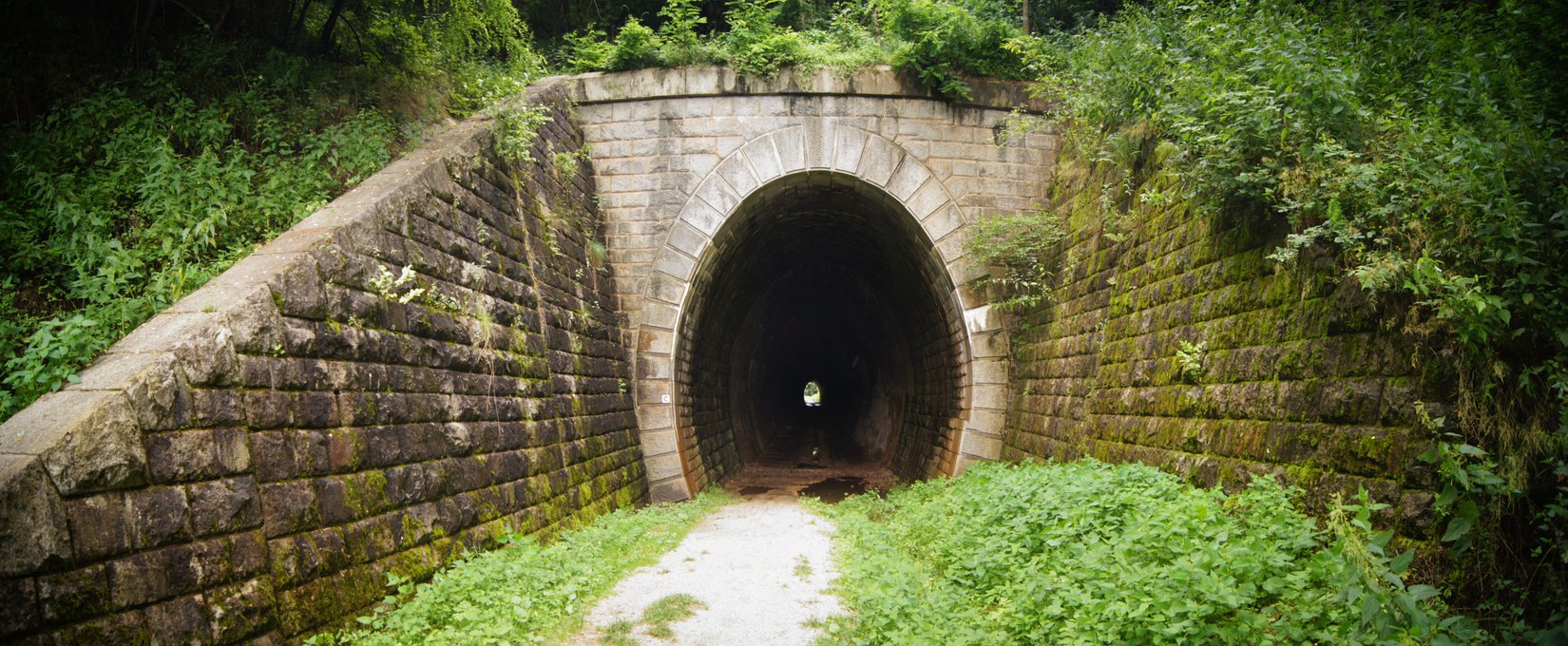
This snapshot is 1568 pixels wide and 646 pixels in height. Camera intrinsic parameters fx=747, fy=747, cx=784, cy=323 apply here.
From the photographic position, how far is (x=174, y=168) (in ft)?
17.9

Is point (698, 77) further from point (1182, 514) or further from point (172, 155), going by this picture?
point (1182, 514)

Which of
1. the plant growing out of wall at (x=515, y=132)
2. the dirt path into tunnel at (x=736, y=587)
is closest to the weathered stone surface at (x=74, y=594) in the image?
the dirt path into tunnel at (x=736, y=587)

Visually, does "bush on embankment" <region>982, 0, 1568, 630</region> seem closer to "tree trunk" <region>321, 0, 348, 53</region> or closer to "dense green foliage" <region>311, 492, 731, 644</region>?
"dense green foliage" <region>311, 492, 731, 644</region>

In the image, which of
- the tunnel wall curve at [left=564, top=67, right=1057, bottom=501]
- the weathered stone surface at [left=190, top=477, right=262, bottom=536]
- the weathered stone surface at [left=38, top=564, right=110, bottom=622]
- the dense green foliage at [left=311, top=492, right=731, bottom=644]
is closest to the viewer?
the weathered stone surface at [left=38, top=564, right=110, bottom=622]

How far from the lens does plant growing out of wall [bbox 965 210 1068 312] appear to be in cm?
923

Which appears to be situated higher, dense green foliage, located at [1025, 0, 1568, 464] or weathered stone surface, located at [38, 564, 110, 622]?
dense green foliage, located at [1025, 0, 1568, 464]

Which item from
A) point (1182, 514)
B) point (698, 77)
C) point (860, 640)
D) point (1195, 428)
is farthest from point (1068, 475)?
point (698, 77)

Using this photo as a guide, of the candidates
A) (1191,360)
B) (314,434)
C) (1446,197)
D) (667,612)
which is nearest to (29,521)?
(314,434)

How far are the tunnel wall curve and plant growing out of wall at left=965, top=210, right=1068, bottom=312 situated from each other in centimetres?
41

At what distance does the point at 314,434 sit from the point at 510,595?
1.53 meters

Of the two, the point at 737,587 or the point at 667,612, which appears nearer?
the point at 667,612

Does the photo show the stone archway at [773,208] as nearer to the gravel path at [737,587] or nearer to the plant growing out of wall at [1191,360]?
the gravel path at [737,587]

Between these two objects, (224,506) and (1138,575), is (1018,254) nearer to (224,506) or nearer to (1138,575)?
(1138,575)

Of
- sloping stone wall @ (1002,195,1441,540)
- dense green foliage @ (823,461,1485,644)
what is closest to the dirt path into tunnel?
dense green foliage @ (823,461,1485,644)
